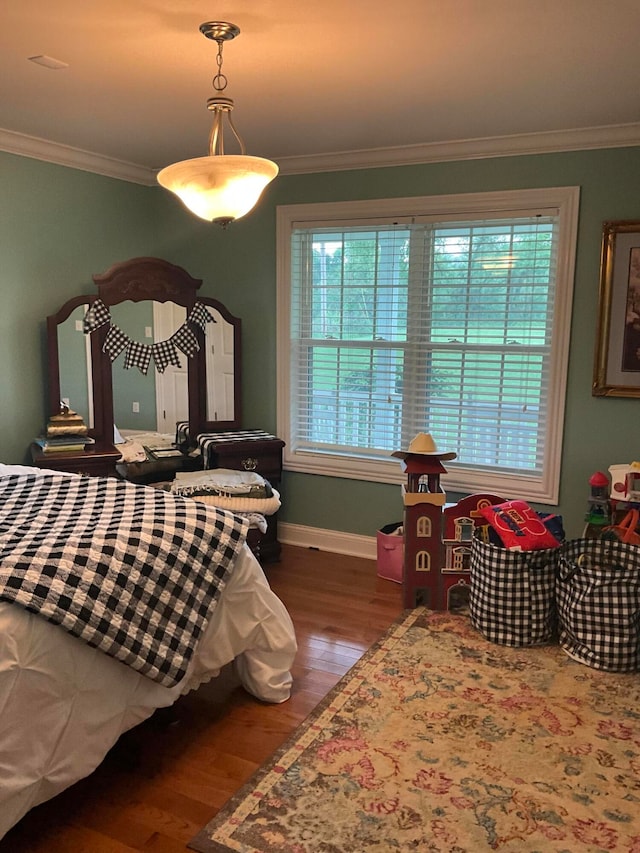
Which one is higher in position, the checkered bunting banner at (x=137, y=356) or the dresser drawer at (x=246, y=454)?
the checkered bunting banner at (x=137, y=356)

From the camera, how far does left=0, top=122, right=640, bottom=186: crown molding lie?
3352mm

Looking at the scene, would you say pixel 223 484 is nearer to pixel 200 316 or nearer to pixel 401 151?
pixel 200 316

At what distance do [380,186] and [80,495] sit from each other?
2.43m

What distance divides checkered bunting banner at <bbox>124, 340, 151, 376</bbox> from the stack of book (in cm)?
42

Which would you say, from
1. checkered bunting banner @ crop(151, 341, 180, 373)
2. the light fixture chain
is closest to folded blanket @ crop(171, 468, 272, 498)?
checkered bunting banner @ crop(151, 341, 180, 373)

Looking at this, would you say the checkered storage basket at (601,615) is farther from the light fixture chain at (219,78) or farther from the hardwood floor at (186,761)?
the light fixture chain at (219,78)

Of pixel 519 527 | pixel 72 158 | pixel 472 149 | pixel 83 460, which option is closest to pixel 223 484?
pixel 83 460

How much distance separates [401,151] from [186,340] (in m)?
1.61

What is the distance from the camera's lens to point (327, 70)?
8.52ft

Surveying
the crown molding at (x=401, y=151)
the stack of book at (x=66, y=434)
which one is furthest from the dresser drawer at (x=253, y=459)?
the crown molding at (x=401, y=151)

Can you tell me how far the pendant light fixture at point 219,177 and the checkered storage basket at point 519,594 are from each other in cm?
180

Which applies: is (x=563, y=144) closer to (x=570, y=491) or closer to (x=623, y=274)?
(x=623, y=274)

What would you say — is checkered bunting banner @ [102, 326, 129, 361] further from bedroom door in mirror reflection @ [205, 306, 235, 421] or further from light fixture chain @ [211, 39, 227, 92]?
light fixture chain @ [211, 39, 227, 92]

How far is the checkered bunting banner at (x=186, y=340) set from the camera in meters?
4.10
